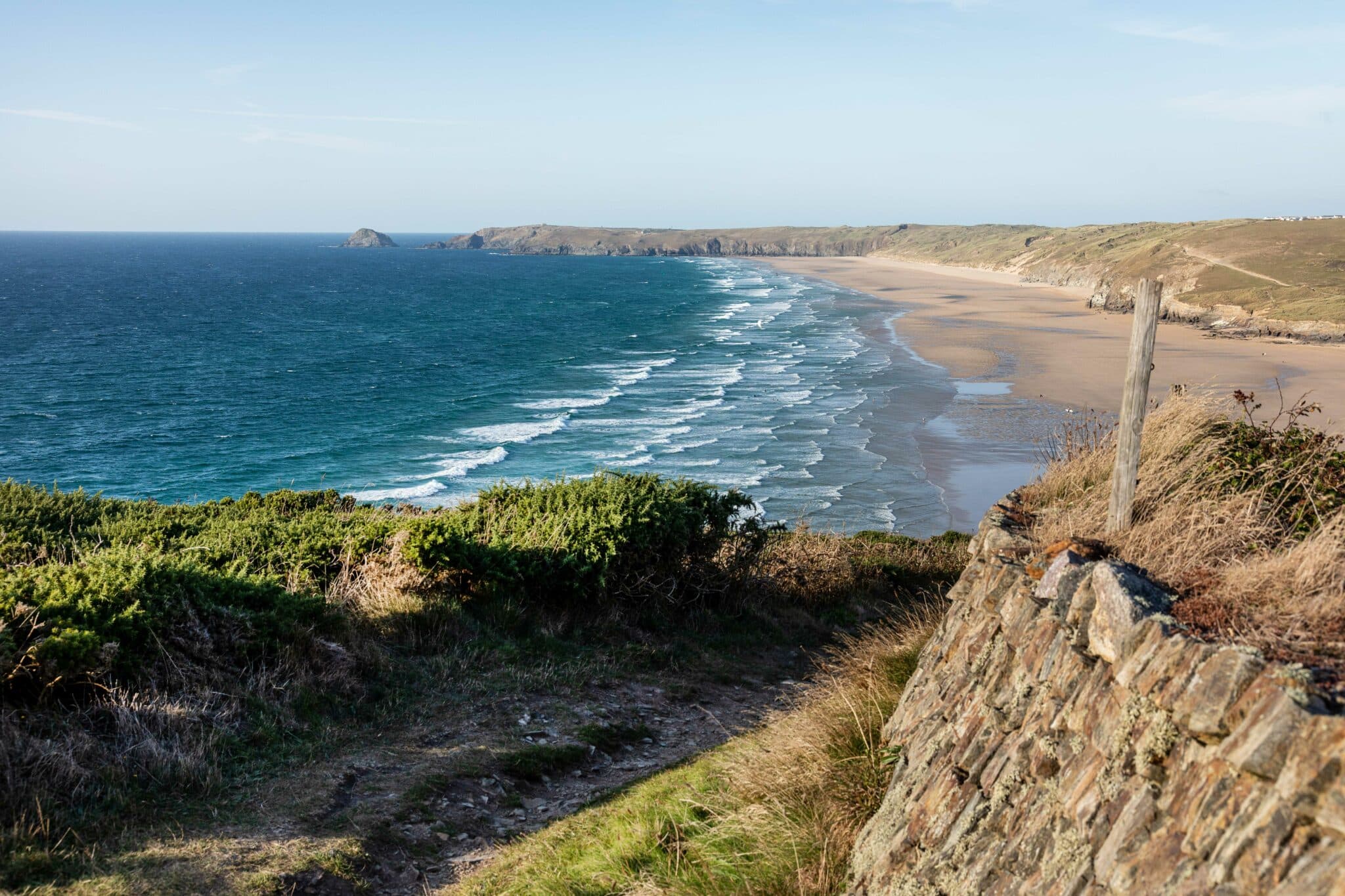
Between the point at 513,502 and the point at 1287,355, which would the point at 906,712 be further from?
the point at 1287,355

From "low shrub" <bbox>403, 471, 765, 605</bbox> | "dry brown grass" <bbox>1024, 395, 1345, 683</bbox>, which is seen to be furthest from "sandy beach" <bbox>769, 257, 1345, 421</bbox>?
"dry brown grass" <bbox>1024, 395, 1345, 683</bbox>

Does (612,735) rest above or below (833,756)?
below

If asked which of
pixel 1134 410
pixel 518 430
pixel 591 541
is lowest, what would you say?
pixel 518 430

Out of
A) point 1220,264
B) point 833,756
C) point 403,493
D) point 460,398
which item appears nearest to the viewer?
point 833,756

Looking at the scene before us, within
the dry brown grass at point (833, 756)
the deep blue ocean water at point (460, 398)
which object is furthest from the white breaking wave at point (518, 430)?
the dry brown grass at point (833, 756)

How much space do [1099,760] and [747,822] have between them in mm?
2776

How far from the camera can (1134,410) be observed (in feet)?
22.8

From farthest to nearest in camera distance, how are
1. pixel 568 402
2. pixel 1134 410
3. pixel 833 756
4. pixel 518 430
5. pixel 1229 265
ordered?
pixel 1229 265 < pixel 568 402 < pixel 518 430 < pixel 1134 410 < pixel 833 756

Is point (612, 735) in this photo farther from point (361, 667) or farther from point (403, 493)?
point (403, 493)

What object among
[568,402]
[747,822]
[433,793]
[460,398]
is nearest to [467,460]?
[568,402]

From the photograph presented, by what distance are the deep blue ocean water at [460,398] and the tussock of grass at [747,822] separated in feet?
62.6

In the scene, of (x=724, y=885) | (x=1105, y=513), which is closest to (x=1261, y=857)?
(x=724, y=885)

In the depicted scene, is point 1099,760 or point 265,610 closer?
point 1099,760

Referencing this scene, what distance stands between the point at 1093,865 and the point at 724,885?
8.53 ft
